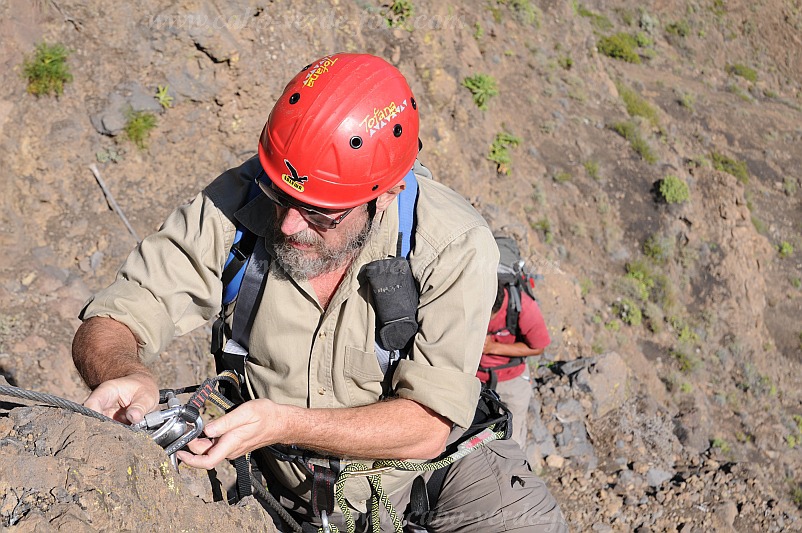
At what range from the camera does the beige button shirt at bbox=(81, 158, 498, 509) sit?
3186mm

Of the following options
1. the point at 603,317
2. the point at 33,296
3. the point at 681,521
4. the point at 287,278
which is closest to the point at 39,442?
the point at 287,278

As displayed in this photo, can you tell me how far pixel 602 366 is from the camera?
357 inches

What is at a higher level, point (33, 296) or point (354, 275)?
point (354, 275)

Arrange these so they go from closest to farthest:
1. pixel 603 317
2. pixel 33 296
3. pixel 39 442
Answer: pixel 39 442
pixel 33 296
pixel 603 317

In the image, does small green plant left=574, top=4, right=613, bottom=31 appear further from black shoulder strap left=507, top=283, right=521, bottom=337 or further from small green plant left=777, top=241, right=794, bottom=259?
black shoulder strap left=507, top=283, right=521, bottom=337

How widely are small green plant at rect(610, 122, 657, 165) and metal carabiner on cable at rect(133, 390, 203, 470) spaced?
13.9 meters

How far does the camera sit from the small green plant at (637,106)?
16.9 metres

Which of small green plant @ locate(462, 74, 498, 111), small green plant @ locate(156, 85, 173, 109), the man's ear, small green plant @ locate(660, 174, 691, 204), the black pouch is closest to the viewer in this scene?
the black pouch

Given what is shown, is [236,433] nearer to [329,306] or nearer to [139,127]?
[329,306]

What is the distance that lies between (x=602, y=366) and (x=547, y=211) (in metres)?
4.07

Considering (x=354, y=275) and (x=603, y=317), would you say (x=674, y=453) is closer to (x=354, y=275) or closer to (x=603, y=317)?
(x=603, y=317)

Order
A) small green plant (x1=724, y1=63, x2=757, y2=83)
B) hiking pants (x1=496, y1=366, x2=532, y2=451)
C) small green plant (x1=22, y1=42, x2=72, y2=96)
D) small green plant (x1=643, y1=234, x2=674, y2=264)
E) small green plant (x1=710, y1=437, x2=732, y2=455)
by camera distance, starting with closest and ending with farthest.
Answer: hiking pants (x1=496, y1=366, x2=532, y2=451) < small green plant (x1=22, y1=42, x2=72, y2=96) < small green plant (x1=710, y1=437, x2=732, y2=455) < small green plant (x1=643, y1=234, x2=674, y2=264) < small green plant (x1=724, y1=63, x2=757, y2=83)

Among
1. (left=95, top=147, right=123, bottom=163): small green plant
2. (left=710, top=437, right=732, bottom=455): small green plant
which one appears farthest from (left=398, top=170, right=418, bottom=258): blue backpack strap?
(left=710, top=437, right=732, bottom=455): small green plant

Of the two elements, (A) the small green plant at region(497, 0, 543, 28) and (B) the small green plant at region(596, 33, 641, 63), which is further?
(B) the small green plant at region(596, 33, 641, 63)
